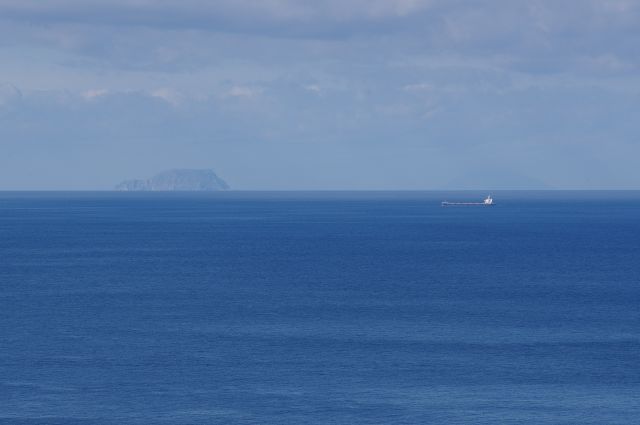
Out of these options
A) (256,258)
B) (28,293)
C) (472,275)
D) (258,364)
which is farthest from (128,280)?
(258,364)

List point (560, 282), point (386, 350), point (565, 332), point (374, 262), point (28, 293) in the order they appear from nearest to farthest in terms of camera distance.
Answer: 1. point (386, 350)
2. point (565, 332)
3. point (28, 293)
4. point (560, 282)
5. point (374, 262)

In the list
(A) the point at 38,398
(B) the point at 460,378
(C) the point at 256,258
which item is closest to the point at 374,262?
(C) the point at 256,258

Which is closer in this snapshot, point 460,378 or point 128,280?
point 460,378

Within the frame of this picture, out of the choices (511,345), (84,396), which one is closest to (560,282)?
(511,345)

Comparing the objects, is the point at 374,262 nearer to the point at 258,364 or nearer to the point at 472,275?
the point at 472,275

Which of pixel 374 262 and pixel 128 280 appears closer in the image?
pixel 128 280

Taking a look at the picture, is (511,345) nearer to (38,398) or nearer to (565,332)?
(565,332)

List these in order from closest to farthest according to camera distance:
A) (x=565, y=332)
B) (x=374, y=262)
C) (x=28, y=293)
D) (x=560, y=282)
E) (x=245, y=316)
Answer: (x=565, y=332) → (x=245, y=316) → (x=28, y=293) → (x=560, y=282) → (x=374, y=262)

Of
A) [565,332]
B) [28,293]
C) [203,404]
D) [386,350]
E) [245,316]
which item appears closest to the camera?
[203,404]

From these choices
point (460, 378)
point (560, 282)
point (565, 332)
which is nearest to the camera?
point (460, 378)
